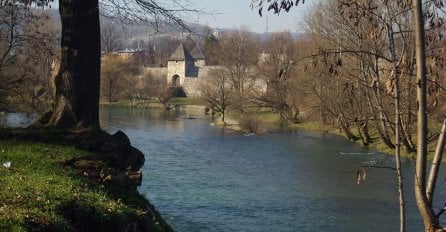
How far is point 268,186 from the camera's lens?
16.2 meters

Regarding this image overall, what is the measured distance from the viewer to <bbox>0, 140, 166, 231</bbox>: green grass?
4.30 metres

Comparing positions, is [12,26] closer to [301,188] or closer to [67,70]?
[67,70]

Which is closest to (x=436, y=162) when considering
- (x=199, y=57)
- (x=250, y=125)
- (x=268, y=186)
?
(x=268, y=186)

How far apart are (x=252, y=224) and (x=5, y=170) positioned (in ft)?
22.7

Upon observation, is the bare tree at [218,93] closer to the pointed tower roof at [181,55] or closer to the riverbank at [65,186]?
the pointed tower roof at [181,55]

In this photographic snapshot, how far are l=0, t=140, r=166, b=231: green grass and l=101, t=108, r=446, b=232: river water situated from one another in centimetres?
283

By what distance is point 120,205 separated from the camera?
5.66m

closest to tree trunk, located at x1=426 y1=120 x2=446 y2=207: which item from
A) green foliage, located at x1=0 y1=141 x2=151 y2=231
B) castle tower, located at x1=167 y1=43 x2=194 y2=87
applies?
green foliage, located at x1=0 y1=141 x2=151 y2=231

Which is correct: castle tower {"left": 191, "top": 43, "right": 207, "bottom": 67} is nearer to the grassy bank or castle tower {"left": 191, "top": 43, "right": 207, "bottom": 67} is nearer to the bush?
the grassy bank

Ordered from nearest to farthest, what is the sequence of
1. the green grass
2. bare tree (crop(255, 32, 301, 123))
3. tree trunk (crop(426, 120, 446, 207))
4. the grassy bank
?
tree trunk (crop(426, 120, 446, 207)) → the green grass → the grassy bank → bare tree (crop(255, 32, 301, 123))

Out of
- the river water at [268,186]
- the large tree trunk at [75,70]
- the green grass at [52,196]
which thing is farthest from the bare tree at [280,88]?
the green grass at [52,196]

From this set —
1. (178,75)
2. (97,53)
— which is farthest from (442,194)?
(178,75)

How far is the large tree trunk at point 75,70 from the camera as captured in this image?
830 cm

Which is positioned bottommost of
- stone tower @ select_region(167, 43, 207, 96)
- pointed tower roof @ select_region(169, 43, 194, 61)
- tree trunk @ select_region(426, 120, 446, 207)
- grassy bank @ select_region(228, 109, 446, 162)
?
grassy bank @ select_region(228, 109, 446, 162)
